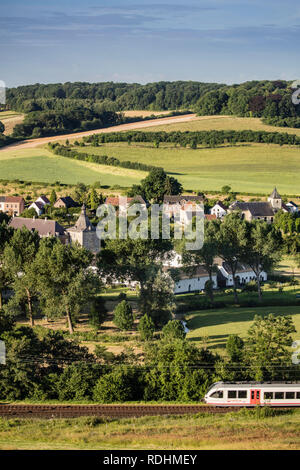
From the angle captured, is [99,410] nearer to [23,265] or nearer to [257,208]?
[23,265]

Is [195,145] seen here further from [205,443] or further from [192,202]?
[205,443]

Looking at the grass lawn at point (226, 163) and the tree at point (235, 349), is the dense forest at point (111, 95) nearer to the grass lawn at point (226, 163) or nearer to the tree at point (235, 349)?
the grass lawn at point (226, 163)

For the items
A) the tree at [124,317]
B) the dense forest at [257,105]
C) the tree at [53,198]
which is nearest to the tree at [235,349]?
the tree at [124,317]

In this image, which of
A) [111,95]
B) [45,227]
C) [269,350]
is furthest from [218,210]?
[111,95]

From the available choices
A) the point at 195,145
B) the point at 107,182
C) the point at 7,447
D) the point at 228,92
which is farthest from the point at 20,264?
the point at 228,92

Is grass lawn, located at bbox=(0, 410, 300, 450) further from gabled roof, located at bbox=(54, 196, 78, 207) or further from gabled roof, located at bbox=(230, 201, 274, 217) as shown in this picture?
gabled roof, located at bbox=(54, 196, 78, 207)
